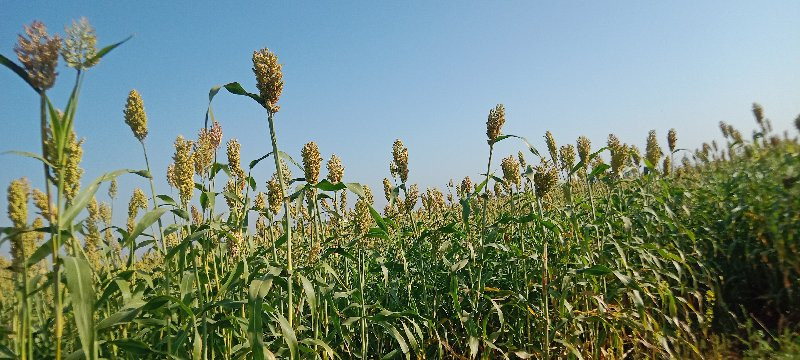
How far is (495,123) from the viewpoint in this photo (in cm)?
274

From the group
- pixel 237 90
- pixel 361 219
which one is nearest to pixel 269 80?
pixel 237 90

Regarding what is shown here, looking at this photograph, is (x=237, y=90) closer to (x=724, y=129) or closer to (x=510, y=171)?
(x=510, y=171)

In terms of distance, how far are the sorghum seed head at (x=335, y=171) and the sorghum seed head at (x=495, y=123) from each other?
0.87m

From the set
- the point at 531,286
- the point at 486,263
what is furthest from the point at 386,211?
the point at 531,286

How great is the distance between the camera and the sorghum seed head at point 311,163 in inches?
88.0

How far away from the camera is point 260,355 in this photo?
59.9 inches

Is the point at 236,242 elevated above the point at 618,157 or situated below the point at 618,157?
below

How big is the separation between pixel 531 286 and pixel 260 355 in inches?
79.9

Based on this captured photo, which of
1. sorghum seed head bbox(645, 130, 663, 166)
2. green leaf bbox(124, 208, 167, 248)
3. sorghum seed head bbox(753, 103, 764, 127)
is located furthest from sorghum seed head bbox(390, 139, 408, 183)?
sorghum seed head bbox(753, 103, 764, 127)

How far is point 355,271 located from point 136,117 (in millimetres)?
1739

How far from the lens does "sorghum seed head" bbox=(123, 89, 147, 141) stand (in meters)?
2.15

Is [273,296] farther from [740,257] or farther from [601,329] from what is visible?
[740,257]

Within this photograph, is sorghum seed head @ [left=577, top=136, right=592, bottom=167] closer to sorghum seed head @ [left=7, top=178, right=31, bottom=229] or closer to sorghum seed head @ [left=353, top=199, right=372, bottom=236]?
sorghum seed head @ [left=353, top=199, right=372, bottom=236]

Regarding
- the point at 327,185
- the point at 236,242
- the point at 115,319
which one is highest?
the point at 327,185
